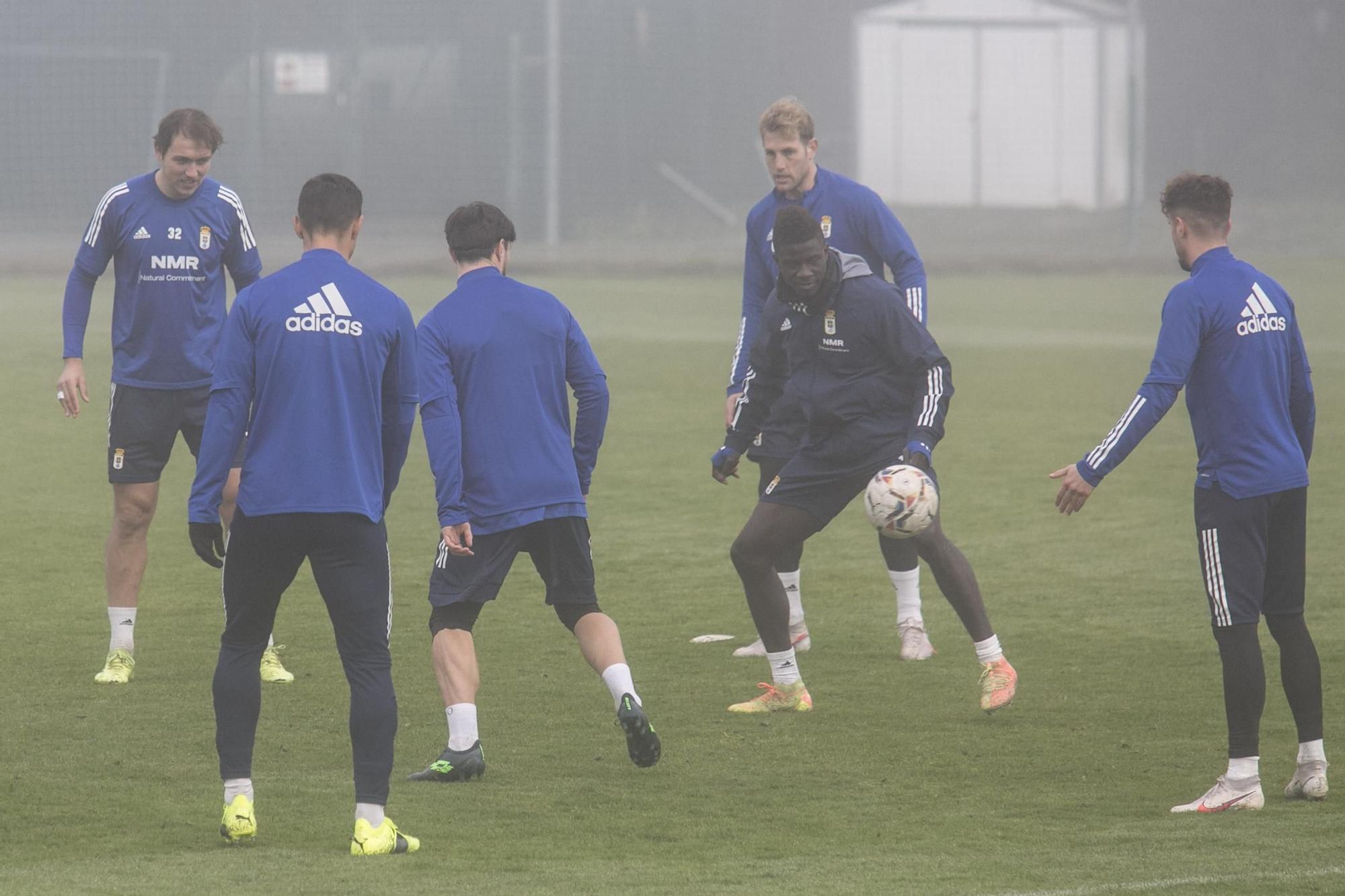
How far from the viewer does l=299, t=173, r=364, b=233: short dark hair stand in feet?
16.3

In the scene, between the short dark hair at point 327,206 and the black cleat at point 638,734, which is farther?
the black cleat at point 638,734

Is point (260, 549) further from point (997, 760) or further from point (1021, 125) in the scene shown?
point (1021, 125)

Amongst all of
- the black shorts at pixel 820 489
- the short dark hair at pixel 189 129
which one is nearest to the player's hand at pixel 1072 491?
the black shorts at pixel 820 489

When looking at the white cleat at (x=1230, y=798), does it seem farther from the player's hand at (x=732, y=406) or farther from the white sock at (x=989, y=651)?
the player's hand at (x=732, y=406)

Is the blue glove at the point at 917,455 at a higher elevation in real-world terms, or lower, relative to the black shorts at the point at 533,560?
higher

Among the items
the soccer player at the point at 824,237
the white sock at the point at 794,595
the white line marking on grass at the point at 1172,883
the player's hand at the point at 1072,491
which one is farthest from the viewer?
the white sock at the point at 794,595

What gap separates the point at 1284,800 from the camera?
217 inches

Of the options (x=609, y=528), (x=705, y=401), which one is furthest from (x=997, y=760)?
(x=705, y=401)

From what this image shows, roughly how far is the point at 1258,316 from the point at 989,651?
1975 millimetres

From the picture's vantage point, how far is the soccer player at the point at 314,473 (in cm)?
481

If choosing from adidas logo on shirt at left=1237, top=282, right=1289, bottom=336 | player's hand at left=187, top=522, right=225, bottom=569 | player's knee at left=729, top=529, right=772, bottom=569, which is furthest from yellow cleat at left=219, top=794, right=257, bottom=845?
adidas logo on shirt at left=1237, top=282, right=1289, bottom=336

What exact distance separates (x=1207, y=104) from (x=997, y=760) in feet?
127

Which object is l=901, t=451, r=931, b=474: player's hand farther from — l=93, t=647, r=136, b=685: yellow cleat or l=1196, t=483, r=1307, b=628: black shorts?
l=93, t=647, r=136, b=685: yellow cleat

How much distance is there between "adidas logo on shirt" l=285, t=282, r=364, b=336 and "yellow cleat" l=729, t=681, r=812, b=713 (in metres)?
2.64
